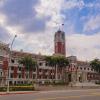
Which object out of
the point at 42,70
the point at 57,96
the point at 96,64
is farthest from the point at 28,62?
the point at 57,96

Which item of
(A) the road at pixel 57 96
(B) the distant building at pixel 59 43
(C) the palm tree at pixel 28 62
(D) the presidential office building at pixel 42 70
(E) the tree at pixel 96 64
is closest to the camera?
(A) the road at pixel 57 96

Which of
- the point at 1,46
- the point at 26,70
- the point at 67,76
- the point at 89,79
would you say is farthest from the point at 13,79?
the point at 89,79

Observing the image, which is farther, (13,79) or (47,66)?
(47,66)

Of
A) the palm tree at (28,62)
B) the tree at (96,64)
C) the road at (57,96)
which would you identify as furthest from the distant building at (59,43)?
the road at (57,96)

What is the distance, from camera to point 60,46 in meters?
126

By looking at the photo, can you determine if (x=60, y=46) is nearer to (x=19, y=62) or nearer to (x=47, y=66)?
(x=47, y=66)

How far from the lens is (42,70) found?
10856cm

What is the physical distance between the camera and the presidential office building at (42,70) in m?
91.4

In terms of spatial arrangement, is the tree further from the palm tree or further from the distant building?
the palm tree

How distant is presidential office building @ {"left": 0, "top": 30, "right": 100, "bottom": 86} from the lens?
91.4m

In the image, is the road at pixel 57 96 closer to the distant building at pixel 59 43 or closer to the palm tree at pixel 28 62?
the palm tree at pixel 28 62

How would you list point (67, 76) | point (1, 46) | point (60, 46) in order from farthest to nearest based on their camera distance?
point (60, 46) → point (67, 76) → point (1, 46)

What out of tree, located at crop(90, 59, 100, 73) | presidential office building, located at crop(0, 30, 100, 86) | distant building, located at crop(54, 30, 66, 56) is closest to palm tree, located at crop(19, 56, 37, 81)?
presidential office building, located at crop(0, 30, 100, 86)

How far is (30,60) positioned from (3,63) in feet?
29.5
